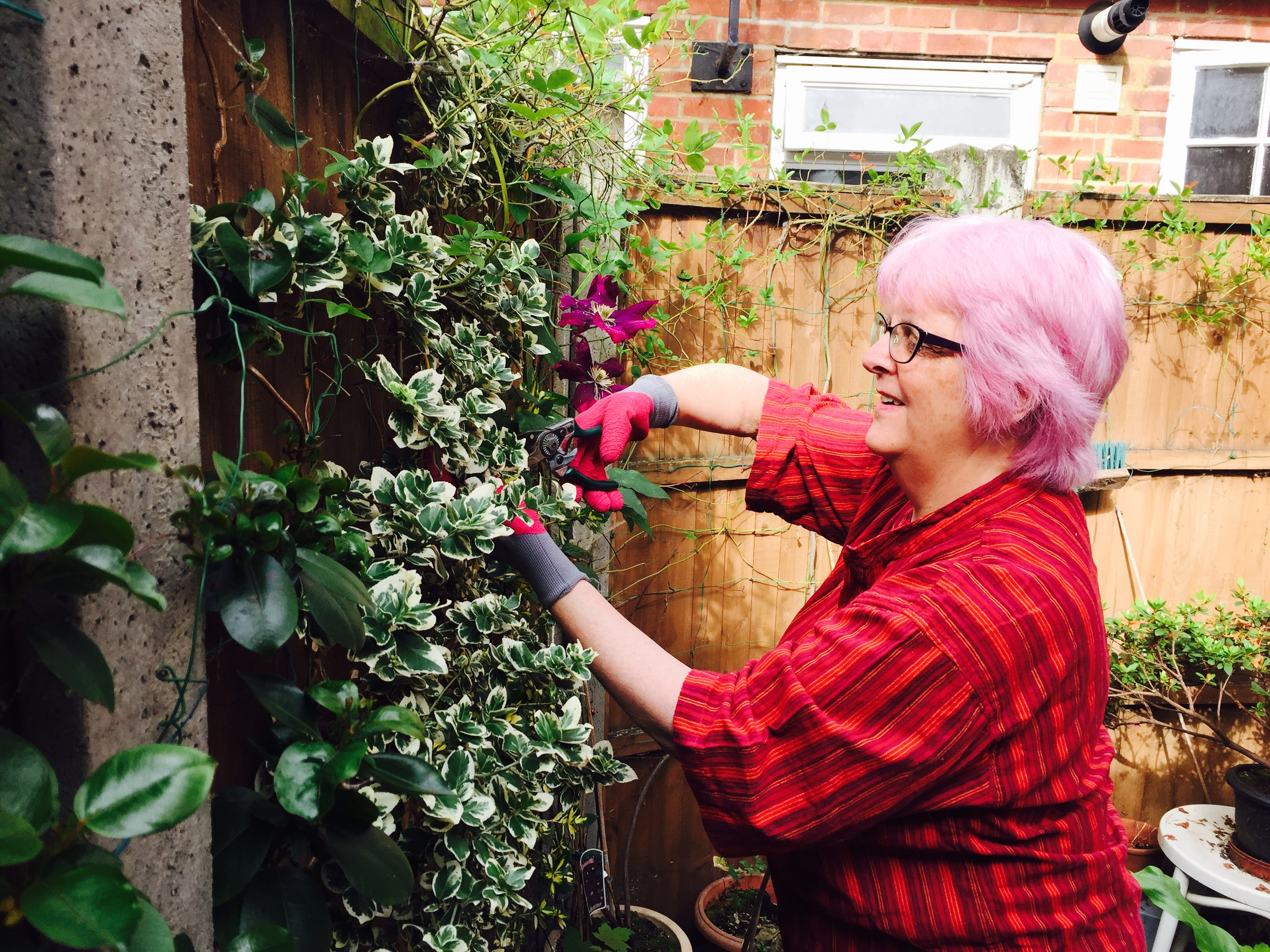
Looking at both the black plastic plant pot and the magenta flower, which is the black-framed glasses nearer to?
the magenta flower

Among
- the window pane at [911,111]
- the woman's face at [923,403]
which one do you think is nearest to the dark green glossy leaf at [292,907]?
the woman's face at [923,403]

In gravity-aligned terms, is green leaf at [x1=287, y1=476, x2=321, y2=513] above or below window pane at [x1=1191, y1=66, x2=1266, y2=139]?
below

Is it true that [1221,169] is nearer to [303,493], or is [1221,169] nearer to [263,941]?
[303,493]

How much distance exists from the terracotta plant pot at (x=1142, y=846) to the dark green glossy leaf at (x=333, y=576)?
9.37ft

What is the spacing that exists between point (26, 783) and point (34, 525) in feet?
0.49

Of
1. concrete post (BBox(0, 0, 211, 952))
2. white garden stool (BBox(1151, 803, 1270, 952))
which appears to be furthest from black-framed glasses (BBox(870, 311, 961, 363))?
white garden stool (BBox(1151, 803, 1270, 952))

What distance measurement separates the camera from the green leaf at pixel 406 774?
0.72 metres

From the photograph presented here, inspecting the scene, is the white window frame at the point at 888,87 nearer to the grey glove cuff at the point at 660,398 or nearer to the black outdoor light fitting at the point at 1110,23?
the black outdoor light fitting at the point at 1110,23

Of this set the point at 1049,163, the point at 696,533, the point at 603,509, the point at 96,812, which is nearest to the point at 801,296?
the point at 696,533

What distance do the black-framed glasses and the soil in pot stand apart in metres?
1.90

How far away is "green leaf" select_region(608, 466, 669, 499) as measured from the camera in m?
1.86

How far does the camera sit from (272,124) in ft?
2.70

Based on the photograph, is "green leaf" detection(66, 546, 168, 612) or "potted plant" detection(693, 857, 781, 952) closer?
"green leaf" detection(66, 546, 168, 612)

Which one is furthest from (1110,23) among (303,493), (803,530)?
(303,493)
